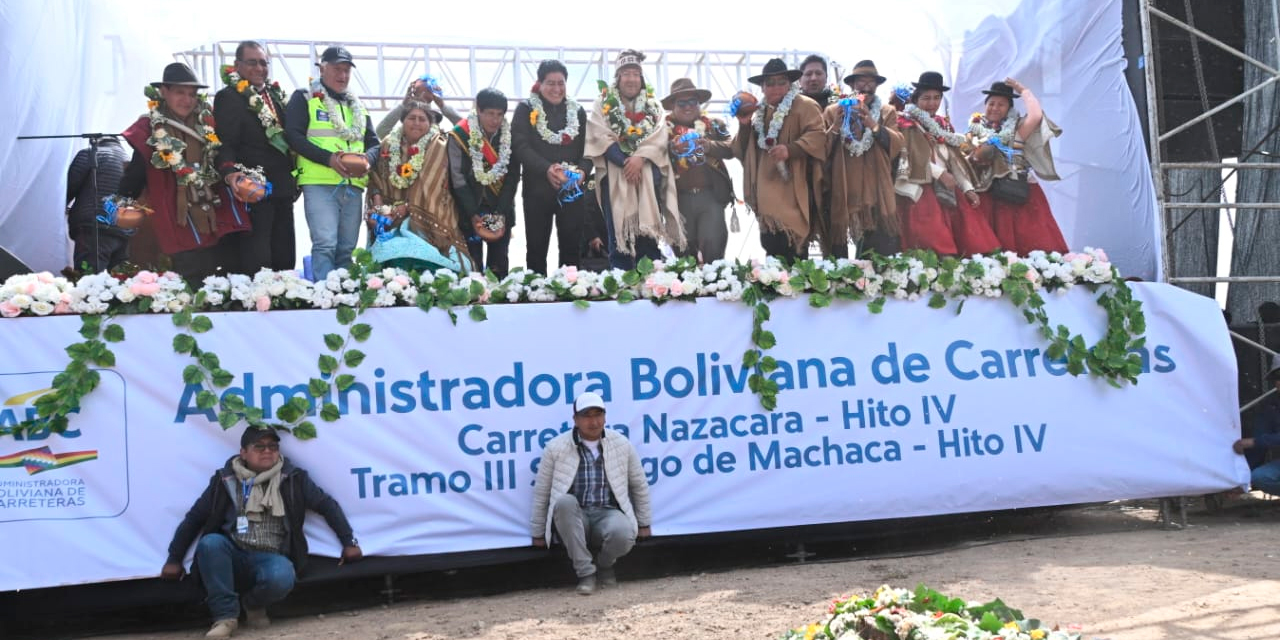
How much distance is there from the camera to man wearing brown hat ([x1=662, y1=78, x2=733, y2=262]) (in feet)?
24.0

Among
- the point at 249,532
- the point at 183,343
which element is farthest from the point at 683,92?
the point at 249,532

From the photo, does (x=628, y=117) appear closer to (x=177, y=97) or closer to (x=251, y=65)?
(x=251, y=65)

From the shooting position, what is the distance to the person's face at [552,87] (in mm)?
7305

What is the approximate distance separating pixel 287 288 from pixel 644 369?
185cm

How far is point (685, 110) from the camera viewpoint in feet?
24.3

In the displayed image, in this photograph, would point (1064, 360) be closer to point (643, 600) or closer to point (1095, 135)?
point (1095, 135)

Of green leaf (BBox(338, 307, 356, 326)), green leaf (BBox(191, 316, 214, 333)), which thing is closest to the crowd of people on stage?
green leaf (BBox(338, 307, 356, 326))

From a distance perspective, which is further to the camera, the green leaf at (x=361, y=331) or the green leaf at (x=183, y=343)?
the green leaf at (x=361, y=331)

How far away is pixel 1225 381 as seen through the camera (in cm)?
739

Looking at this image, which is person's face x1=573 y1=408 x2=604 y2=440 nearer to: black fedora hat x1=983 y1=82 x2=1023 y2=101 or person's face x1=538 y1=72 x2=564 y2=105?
person's face x1=538 y1=72 x2=564 y2=105

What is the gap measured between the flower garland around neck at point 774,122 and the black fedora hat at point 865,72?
1.39 ft

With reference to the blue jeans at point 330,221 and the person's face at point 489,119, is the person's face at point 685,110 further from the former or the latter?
the blue jeans at point 330,221

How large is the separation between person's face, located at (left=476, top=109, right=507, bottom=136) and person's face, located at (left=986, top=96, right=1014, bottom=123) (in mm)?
3075

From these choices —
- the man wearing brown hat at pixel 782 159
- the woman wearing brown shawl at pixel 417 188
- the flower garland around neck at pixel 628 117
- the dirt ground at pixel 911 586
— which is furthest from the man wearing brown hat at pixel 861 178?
the woman wearing brown shawl at pixel 417 188
